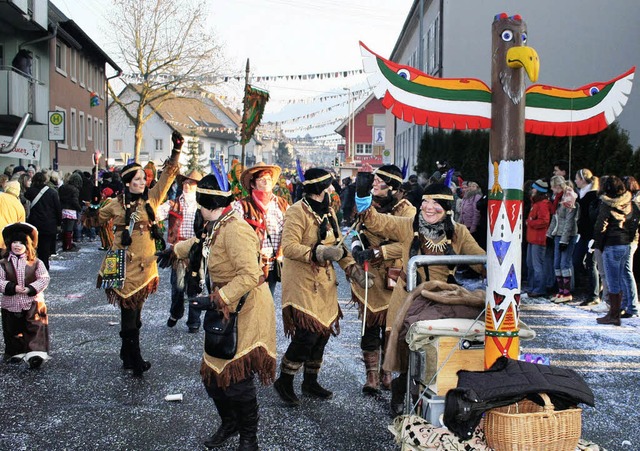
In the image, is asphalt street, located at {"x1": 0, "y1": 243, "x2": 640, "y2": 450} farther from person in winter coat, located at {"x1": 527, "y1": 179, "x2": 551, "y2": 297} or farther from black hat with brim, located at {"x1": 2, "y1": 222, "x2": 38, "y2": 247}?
person in winter coat, located at {"x1": 527, "y1": 179, "x2": 551, "y2": 297}

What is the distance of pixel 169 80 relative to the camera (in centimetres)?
3597

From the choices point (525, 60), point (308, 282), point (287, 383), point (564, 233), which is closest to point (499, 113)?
point (525, 60)

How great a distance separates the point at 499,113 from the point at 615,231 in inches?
217

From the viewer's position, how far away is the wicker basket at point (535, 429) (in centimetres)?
281

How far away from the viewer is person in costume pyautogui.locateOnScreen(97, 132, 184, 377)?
571 cm

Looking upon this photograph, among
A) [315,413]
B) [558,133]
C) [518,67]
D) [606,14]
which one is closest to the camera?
[518,67]

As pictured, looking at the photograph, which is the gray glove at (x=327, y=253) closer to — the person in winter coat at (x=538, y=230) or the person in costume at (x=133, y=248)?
the person in costume at (x=133, y=248)

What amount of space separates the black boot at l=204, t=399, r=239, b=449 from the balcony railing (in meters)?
19.3

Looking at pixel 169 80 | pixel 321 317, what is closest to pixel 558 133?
pixel 321 317

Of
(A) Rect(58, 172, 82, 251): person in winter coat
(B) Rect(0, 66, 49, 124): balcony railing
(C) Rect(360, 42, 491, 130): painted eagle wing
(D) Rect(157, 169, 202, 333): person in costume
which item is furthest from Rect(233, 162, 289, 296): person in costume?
(B) Rect(0, 66, 49, 124): balcony railing

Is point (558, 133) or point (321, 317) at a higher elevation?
point (558, 133)

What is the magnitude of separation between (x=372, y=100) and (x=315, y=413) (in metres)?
55.0

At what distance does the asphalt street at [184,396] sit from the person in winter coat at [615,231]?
521 millimetres

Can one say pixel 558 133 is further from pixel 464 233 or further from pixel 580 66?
pixel 580 66
